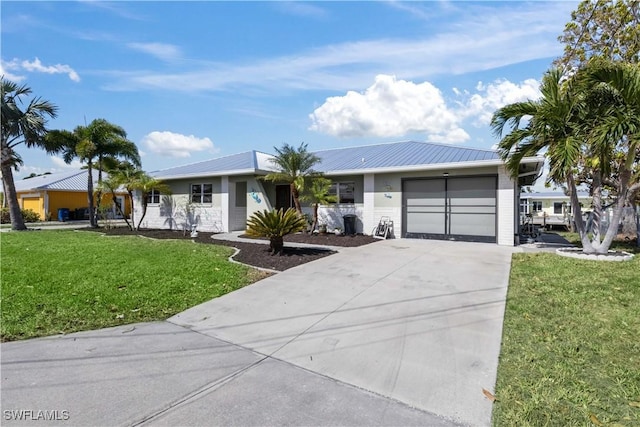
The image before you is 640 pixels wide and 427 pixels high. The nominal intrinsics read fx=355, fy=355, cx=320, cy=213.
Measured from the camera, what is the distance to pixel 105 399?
298 centimetres

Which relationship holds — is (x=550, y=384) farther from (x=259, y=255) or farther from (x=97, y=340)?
(x=259, y=255)

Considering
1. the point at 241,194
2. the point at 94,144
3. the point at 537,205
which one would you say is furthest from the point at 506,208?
the point at 537,205

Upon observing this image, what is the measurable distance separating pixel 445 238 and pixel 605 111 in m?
6.28

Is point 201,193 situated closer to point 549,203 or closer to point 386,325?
point 386,325

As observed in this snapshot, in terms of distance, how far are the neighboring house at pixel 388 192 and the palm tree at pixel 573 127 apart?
1.35 m

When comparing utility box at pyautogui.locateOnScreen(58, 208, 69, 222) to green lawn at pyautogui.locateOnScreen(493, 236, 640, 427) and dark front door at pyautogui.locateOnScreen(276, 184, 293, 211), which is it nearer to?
dark front door at pyautogui.locateOnScreen(276, 184, 293, 211)

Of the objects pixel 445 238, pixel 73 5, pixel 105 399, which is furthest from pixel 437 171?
pixel 105 399

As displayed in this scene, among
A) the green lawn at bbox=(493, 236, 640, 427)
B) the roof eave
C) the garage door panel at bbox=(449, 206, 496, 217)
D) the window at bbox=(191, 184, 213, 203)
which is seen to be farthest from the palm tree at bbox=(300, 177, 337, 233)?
the green lawn at bbox=(493, 236, 640, 427)

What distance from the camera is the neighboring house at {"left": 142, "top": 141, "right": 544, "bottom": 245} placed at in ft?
42.1

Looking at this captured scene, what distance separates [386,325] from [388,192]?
10398 millimetres

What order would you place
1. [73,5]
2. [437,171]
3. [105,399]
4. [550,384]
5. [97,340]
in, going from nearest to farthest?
[105,399]
[550,384]
[97,340]
[73,5]
[437,171]

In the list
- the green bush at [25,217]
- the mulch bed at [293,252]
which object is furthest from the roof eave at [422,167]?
the green bush at [25,217]

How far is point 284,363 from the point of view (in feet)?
12.2

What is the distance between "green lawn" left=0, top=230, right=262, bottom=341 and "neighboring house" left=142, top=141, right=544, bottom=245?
6.91 meters
